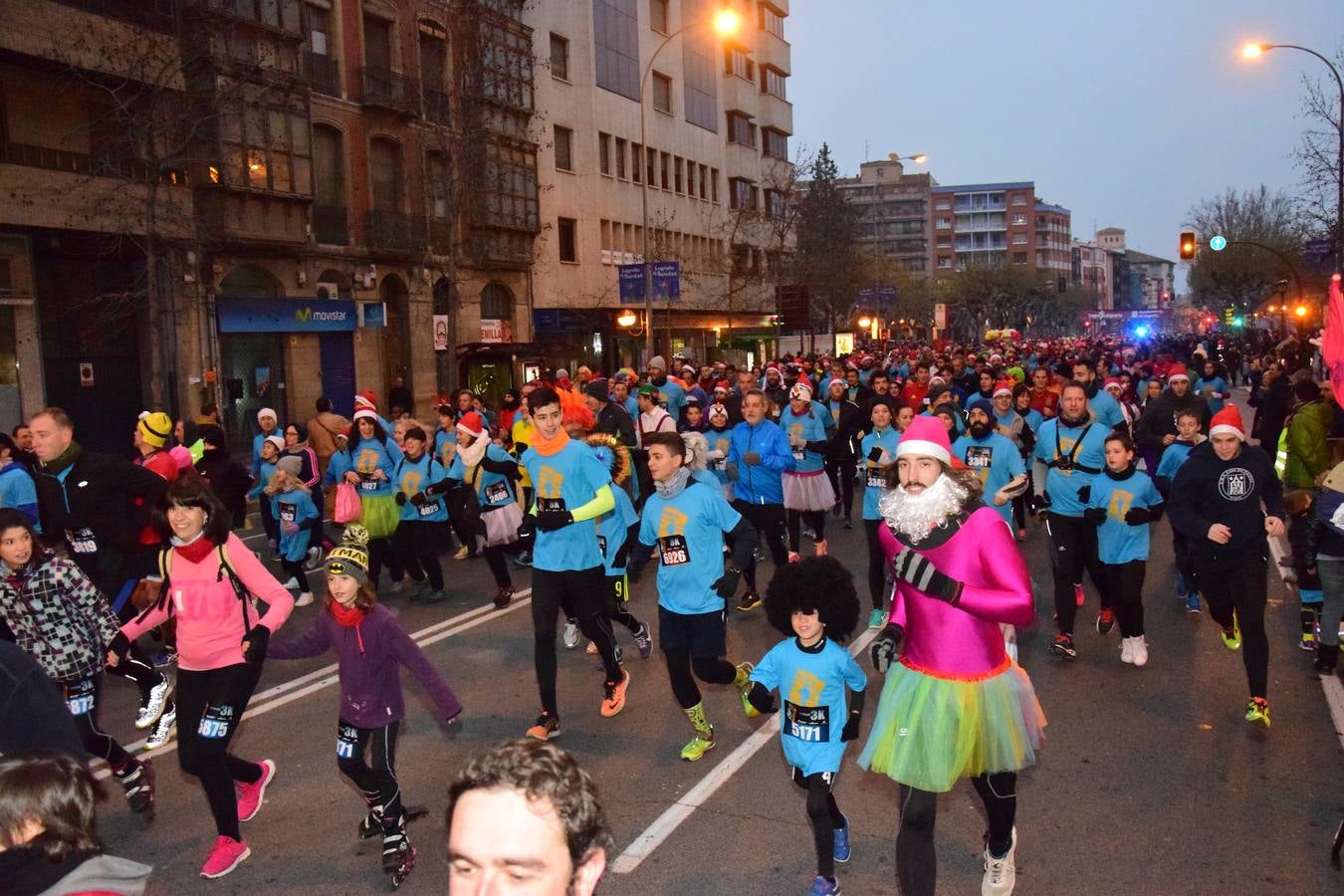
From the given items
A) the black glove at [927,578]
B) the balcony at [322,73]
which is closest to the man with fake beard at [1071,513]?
the black glove at [927,578]

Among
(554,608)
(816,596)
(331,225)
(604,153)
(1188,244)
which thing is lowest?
(554,608)

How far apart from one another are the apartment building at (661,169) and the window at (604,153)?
0.05 meters

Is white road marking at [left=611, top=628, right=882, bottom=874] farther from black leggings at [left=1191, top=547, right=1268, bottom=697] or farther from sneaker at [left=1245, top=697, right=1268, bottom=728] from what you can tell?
sneaker at [left=1245, top=697, right=1268, bottom=728]

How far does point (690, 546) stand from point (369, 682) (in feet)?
6.63

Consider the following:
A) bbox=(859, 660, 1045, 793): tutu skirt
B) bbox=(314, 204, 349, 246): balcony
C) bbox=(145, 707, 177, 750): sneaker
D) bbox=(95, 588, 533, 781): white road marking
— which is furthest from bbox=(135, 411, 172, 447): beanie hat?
bbox=(314, 204, 349, 246): balcony

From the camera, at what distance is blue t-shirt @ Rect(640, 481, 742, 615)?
6.27m

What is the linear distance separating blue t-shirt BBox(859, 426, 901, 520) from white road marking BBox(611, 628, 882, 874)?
2522mm

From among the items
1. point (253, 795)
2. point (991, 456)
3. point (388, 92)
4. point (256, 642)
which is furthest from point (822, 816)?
point (388, 92)

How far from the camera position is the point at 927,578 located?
12.9ft

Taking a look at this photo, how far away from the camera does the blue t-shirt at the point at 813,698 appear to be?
15.2 ft

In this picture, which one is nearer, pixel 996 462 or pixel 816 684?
pixel 816 684

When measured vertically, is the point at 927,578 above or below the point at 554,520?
above

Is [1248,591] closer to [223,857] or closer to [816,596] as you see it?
[816,596]

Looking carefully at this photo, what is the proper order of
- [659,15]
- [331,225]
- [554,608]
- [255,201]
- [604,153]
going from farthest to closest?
[659,15], [604,153], [331,225], [255,201], [554,608]
